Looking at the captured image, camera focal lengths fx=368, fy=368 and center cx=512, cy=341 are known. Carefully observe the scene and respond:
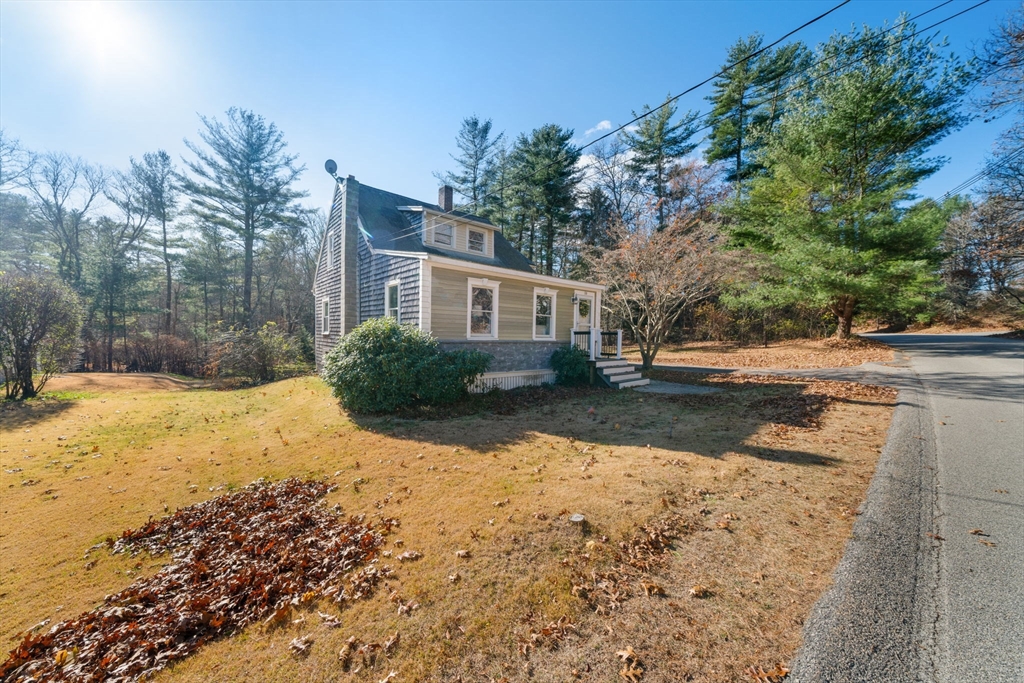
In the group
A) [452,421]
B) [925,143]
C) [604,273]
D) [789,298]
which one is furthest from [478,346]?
[925,143]

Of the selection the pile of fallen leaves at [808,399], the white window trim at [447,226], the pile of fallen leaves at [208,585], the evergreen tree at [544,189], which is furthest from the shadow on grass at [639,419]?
the evergreen tree at [544,189]

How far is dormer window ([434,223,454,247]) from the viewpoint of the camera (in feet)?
46.8

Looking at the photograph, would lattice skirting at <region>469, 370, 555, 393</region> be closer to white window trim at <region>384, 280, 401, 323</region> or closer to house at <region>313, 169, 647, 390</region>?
house at <region>313, 169, 647, 390</region>

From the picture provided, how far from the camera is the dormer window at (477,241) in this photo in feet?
51.1

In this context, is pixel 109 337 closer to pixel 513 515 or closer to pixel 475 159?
pixel 475 159

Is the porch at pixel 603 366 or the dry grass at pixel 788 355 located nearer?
the porch at pixel 603 366

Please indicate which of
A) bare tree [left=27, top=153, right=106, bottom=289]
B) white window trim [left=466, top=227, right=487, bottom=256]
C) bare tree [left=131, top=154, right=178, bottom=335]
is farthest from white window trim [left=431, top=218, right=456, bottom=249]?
bare tree [left=27, top=153, right=106, bottom=289]

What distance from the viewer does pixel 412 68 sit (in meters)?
9.06

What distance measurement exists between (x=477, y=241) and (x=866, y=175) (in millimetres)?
19515

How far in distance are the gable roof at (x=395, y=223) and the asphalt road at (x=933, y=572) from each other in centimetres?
1194

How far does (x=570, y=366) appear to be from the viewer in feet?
41.3

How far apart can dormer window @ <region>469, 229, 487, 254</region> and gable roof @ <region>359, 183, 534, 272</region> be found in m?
0.50

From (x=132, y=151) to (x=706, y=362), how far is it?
37.1 m

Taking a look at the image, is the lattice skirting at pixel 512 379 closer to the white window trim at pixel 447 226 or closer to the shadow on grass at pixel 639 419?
the shadow on grass at pixel 639 419
